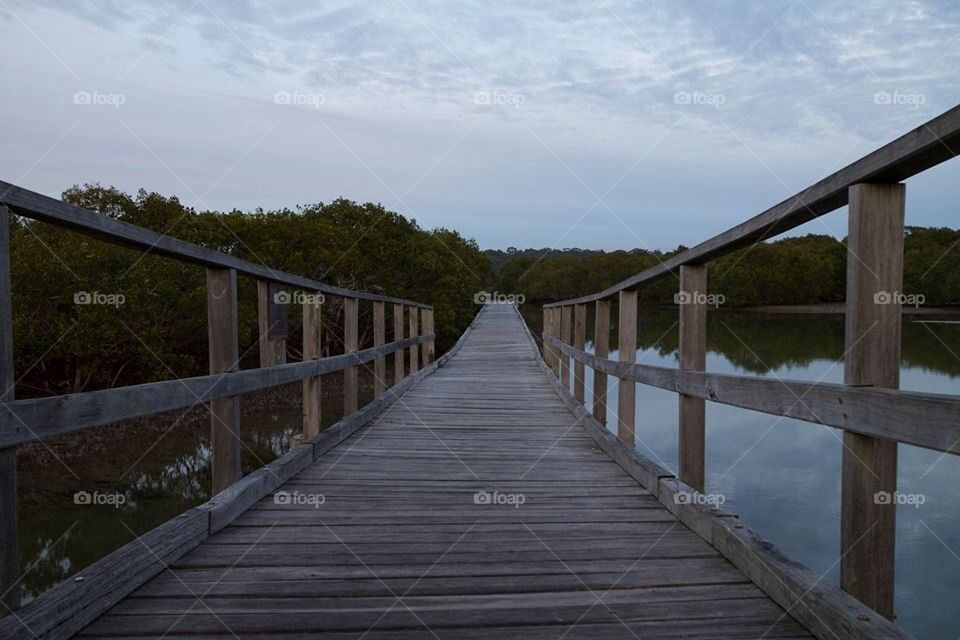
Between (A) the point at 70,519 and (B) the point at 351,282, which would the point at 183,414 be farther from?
(B) the point at 351,282

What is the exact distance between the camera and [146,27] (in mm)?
10320

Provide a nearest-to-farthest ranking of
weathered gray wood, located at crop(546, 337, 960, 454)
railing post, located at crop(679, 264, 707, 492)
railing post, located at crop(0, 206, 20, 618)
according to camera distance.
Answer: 1. weathered gray wood, located at crop(546, 337, 960, 454)
2. railing post, located at crop(0, 206, 20, 618)
3. railing post, located at crop(679, 264, 707, 492)

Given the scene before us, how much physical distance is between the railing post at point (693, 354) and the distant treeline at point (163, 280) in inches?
226

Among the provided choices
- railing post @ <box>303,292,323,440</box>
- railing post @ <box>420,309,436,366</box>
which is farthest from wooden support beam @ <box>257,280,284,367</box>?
railing post @ <box>420,309,436,366</box>

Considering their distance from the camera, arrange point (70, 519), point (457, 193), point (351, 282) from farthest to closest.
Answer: point (457, 193)
point (351, 282)
point (70, 519)

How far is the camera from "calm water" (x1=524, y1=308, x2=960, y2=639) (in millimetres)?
9820

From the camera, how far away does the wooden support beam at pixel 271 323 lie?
3.52 metres

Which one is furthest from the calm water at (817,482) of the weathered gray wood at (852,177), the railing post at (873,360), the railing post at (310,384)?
the railing post at (310,384)

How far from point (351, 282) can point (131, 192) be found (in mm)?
8918

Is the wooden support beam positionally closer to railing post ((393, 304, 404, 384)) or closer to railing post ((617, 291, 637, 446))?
railing post ((617, 291, 637, 446))

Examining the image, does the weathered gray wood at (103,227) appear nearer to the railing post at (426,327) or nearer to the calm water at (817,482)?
the calm water at (817,482)

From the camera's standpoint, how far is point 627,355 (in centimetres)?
414

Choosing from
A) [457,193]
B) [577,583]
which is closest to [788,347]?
[457,193]

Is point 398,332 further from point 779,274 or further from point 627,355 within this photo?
point 779,274
